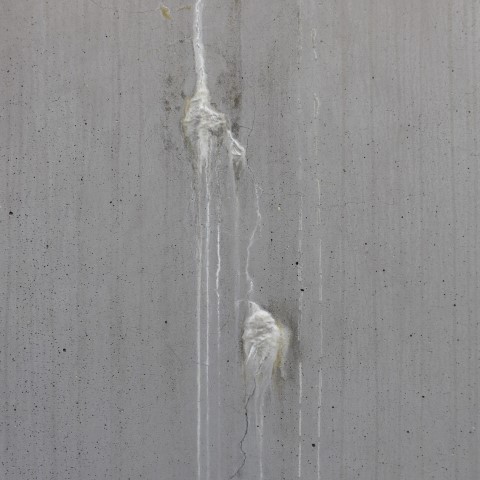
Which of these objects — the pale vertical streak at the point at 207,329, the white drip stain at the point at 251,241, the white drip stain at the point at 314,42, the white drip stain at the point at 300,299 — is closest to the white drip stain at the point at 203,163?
the pale vertical streak at the point at 207,329

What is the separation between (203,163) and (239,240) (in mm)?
312

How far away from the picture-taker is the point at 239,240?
1.56 m

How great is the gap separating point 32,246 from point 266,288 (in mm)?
875

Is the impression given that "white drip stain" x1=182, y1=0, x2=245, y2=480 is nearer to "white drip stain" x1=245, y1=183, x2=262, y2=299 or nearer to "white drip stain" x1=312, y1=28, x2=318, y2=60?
"white drip stain" x1=245, y1=183, x2=262, y2=299

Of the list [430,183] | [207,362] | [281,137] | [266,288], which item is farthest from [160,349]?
[430,183]

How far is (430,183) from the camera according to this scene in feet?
5.06

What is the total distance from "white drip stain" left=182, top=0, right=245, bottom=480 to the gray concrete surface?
0.01 metres

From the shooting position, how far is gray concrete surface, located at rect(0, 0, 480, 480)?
5.05 feet

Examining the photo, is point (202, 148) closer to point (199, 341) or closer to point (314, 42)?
point (314, 42)

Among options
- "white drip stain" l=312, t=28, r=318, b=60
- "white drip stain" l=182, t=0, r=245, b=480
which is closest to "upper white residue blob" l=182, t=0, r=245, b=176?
"white drip stain" l=182, t=0, r=245, b=480

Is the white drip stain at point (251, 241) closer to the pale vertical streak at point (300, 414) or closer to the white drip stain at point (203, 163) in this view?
the white drip stain at point (203, 163)

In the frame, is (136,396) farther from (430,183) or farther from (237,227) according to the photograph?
(430,183)

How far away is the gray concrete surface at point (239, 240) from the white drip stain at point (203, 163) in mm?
11

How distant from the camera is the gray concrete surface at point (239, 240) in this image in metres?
1.54
